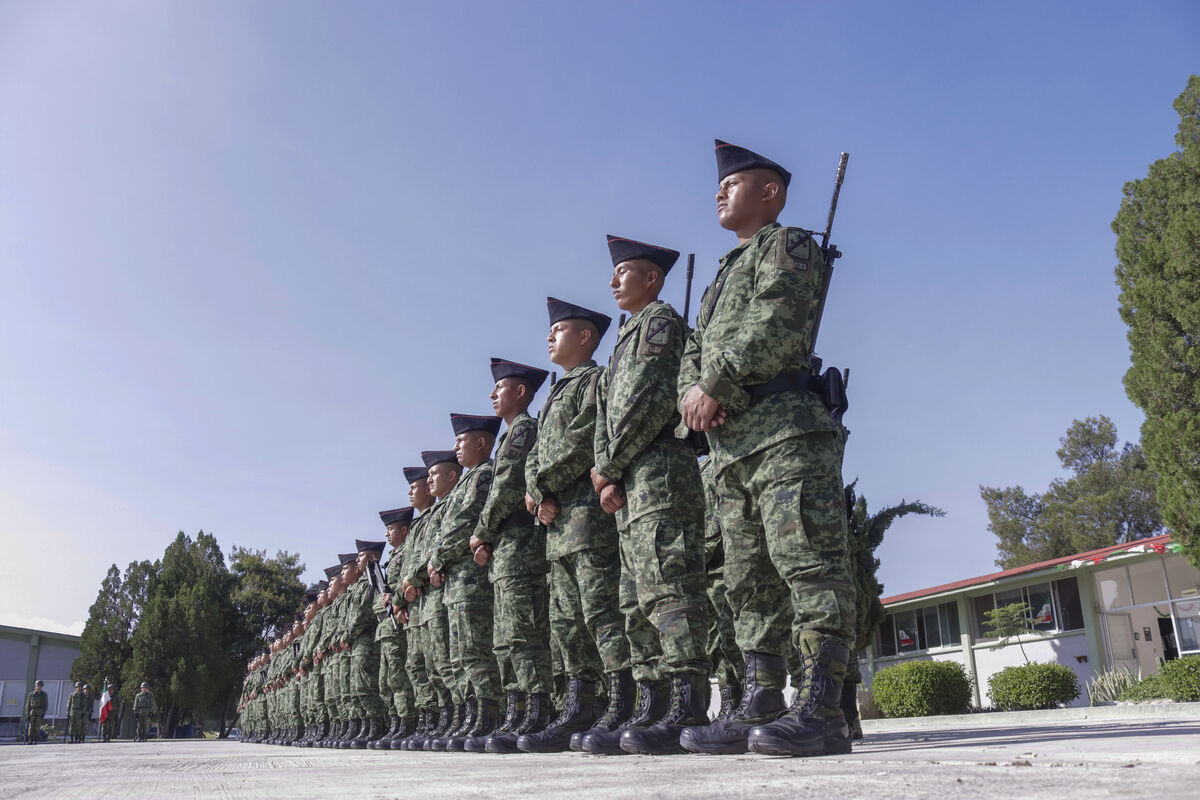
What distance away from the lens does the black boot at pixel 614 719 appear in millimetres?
4090

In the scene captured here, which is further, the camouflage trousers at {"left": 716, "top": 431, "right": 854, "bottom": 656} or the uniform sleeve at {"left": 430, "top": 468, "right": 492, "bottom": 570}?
the uniform sleeve at {"left": 430, "top": 468, "right": 492, "bottom": 570}

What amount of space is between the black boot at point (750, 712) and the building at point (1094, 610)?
49.6 feet

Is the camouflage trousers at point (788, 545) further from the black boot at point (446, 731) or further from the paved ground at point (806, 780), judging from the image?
the black boot at point (446, 731)

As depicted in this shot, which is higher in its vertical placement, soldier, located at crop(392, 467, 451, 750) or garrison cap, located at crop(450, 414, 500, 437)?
garrison cap, located at crop(450, 414, 500, 437)

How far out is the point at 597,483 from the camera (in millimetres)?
4637

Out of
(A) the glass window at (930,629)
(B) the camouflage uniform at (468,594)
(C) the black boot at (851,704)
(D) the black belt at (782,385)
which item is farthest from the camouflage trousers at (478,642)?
(A) the glass window at (930,629)

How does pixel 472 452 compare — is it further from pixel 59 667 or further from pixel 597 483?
pixel 59 667

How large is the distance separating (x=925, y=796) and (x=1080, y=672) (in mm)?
18389

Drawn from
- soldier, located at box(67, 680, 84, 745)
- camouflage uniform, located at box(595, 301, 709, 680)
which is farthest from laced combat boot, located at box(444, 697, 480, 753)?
soldier, located at box(67, 680, 84, 745)

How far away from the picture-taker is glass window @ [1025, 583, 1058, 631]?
59.4 feet

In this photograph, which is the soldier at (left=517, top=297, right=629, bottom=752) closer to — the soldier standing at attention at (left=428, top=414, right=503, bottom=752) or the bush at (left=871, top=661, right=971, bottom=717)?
the soldier standing at attention at (left=428, top=414, right=503, bottom=752)

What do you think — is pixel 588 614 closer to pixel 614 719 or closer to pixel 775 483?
pixel 614 719

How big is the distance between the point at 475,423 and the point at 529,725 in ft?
10.1

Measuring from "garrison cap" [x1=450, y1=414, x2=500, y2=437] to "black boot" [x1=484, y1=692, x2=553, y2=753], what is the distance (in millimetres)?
2789
